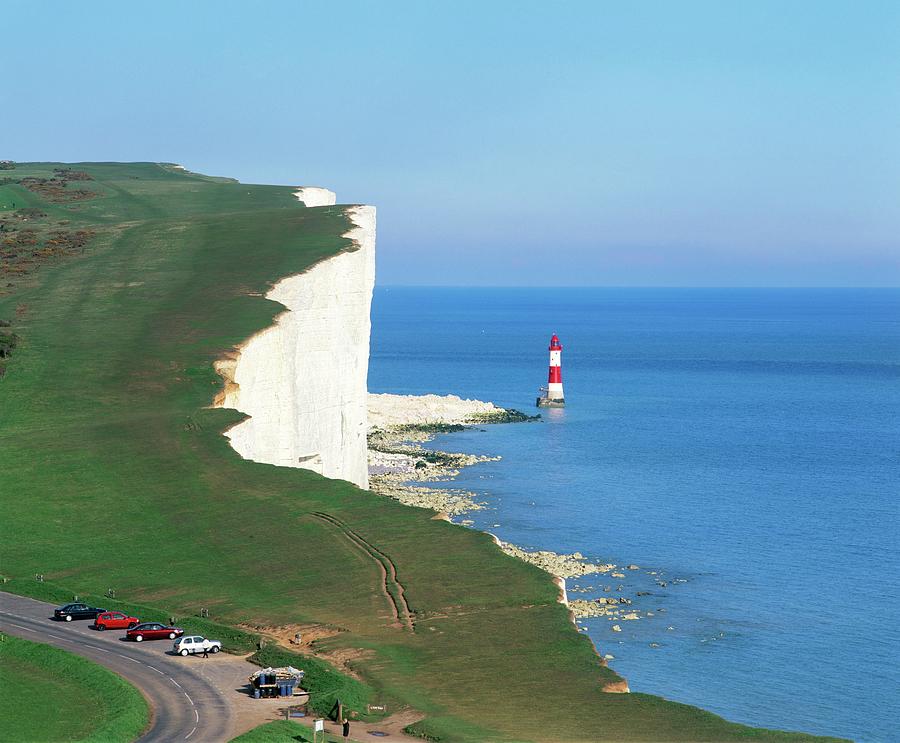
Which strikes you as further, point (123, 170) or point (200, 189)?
point (123, 170)

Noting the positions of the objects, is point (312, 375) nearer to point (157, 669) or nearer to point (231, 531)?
point (231, 531)

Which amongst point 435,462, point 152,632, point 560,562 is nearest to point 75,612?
point 152,632

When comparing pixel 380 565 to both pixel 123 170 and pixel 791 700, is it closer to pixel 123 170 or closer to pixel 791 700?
pixel 791 700

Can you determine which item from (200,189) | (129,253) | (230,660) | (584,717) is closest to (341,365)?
(129,253)

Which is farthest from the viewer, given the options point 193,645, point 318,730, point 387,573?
point 387,573

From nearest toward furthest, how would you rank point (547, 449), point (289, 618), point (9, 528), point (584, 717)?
1. point (584, 717)
2. point (289, 618)
3. point (9, 528)
4. point (547, 449)

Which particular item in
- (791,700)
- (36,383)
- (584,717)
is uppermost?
(36,383)
